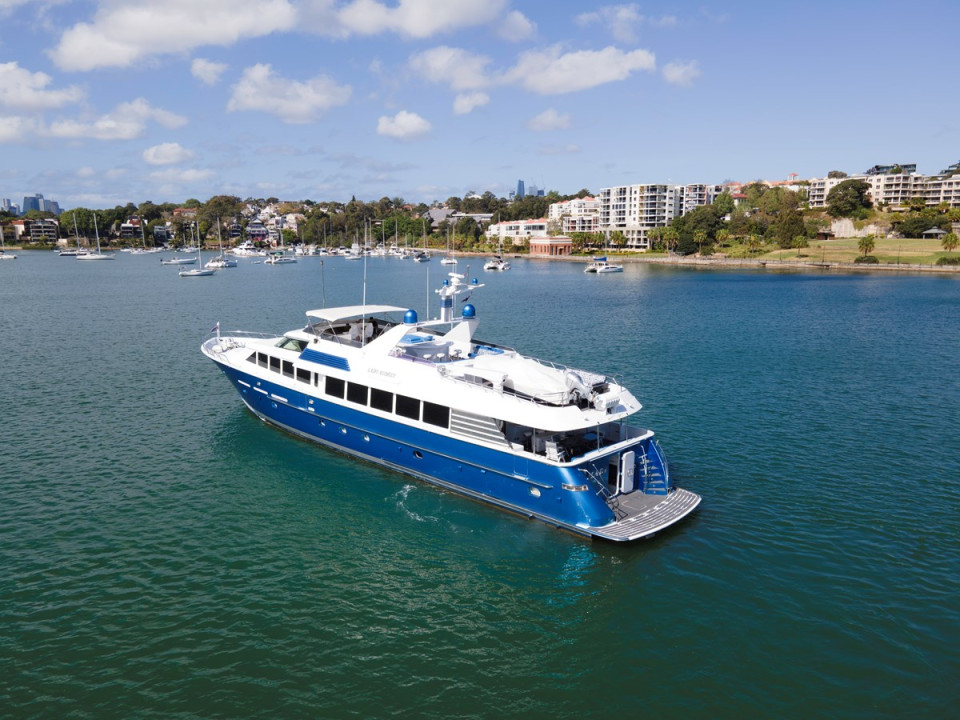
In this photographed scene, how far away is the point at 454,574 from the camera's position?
16.6 metres

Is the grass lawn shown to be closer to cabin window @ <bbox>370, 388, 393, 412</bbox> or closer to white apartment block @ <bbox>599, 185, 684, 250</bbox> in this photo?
white apartment block @ <bbox>599, 185, 684, 250</bbox>

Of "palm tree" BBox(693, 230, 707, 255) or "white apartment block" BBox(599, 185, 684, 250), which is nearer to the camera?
"palm tree" BBox(693, 230, 707, 255)

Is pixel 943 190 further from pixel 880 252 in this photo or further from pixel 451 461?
pixel 451 461

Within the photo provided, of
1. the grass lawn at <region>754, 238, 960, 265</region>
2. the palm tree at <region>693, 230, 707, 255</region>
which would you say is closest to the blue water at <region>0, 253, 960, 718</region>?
the grass lawn at <region>754, 238, 960, 265</region>

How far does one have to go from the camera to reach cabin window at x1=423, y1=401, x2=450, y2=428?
784 inches

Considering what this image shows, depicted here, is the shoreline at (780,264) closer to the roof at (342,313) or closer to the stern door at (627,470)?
the stern door at (627,470)

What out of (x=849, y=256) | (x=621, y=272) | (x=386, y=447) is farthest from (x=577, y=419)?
(x=849, y=256)

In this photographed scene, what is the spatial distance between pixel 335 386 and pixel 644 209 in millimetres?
179792

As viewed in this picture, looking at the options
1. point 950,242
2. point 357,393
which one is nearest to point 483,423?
point 357,393

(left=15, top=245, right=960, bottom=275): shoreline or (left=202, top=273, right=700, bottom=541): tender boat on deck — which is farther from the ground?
(left=15, top=245, right=960, bottom=275): shoreline

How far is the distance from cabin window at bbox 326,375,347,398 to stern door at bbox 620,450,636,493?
10381mm

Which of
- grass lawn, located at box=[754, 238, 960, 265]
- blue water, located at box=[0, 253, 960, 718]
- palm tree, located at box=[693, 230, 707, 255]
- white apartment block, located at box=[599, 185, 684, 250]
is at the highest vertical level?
white apartment block, located at box=[599, 185, 684, 250]

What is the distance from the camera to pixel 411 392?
20.6 meters

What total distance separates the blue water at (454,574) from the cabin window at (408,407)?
2.70 meters
